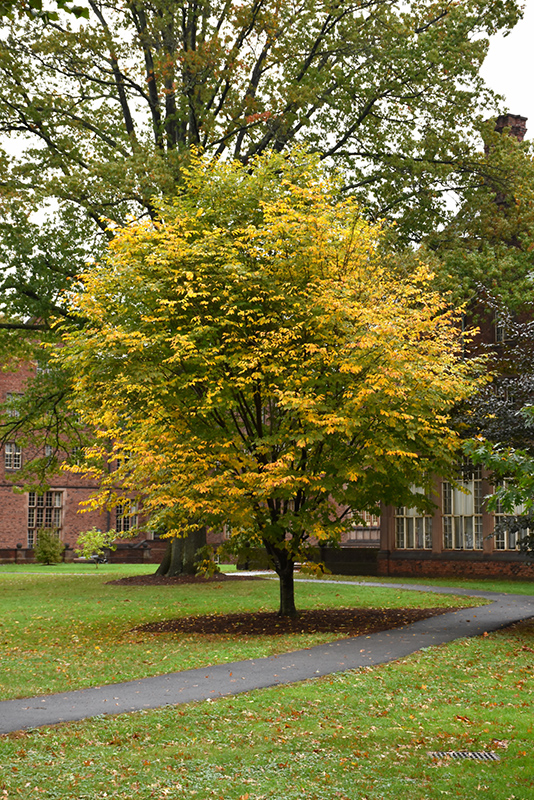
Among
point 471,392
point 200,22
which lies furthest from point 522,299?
point 200,22

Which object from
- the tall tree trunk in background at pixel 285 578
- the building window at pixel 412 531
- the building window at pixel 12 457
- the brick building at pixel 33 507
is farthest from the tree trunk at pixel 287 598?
the building window at pixel 12 457

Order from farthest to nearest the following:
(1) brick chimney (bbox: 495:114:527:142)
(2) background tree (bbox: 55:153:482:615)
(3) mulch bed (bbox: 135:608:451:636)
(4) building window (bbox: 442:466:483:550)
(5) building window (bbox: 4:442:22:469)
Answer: (5) building window (bbox: 4:442:22:469)
(1) brick chimney (bbox: 495:114:527:142)
(4) building window (bbox: 442:466:483:550)
(3) mulch bed (bbox: 135:608:451:636)
(2) background tree (bbox: 55:153:482:615)

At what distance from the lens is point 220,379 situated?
46.0 feet

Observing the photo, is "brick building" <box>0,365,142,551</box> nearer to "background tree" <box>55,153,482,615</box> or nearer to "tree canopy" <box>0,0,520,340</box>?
"tree canopy" <box>0,0,520,340</box>

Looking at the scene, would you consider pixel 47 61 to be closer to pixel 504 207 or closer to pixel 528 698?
pixel 504 207

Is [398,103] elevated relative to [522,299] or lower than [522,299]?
elevated

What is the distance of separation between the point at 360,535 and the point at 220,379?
1156 inches

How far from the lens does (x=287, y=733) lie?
24.4ft

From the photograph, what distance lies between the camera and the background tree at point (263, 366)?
13492 mm

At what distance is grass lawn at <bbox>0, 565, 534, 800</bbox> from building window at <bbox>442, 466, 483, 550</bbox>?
14.6m

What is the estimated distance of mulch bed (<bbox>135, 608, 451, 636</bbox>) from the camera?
47.4ft

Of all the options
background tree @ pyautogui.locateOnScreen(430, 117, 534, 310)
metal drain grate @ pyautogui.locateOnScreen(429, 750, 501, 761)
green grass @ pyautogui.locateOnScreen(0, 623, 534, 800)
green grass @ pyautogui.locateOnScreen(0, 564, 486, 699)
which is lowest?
green grass @ pyautogui.locateOnScreen(0, 564, 486, 699)

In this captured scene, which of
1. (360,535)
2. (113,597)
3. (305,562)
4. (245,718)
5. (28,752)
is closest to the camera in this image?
(28,752)

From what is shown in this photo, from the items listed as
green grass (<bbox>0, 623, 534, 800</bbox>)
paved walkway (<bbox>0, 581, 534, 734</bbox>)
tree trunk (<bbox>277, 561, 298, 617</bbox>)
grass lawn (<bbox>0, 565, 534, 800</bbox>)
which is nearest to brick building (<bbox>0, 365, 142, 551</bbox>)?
tree trunk (<bbox>277, 561, 298, 617</bbox>)
